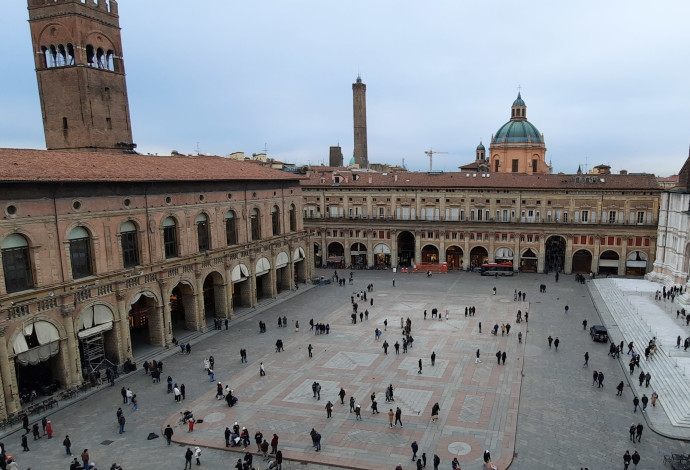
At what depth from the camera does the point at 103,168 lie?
113ft

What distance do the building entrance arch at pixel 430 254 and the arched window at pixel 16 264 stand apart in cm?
5044

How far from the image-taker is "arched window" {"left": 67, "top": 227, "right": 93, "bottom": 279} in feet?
103

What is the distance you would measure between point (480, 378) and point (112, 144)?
3960 cm

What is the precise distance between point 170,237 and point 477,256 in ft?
140

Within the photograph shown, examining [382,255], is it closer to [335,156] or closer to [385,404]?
[385,404]

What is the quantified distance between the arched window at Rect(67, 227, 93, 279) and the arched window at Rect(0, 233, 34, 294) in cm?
265

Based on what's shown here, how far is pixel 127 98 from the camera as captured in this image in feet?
167

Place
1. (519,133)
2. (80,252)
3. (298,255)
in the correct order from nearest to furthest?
1. (80,252)
2. (298,255)
3. (519,133)

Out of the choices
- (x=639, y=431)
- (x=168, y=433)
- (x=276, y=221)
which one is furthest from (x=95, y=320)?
(x=639, y=431)

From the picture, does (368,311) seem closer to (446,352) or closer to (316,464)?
(446,352)

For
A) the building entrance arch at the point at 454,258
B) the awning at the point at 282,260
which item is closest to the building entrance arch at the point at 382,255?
the building entrance arch at the point at 454,258

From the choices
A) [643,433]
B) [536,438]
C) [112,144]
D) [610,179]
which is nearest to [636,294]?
[610,179]

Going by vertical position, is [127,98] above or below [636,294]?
above

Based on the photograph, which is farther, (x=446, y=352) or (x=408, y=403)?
(x=446, y=352)
